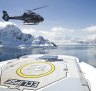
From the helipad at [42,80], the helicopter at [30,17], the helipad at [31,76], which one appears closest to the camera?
the helipad at [42,80]

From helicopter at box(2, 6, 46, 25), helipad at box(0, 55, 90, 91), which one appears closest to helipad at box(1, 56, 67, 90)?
helipad at box(0, 55, 90, 91)

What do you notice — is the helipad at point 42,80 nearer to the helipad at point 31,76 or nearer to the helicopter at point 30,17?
the helipad at point 31,76

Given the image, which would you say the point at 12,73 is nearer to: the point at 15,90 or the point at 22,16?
the point at 15,90

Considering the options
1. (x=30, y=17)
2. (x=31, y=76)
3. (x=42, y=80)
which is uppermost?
(x=30, y=17)

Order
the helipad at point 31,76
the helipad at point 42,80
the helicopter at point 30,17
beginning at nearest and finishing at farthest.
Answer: the helipad at point 42,80, the helipad at point 31,76, the helicopter at point 30,17

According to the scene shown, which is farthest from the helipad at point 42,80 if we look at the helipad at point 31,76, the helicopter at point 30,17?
the helicopter at point 30,17

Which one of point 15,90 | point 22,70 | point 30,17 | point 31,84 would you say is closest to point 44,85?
point 31,84

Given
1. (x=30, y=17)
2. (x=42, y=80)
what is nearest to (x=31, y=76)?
(x=42, y=80)

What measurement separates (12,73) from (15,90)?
210cm

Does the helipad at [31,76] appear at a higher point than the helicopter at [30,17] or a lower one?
lower

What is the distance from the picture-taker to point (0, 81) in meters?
9.26

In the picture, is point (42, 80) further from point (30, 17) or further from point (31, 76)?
point (30, 17)

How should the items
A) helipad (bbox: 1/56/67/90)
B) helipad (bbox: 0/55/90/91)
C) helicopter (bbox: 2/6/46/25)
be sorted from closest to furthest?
helipad (bbox: 0/55/90/91)
helipad (bbox: 1/56/67/90)
helicopter (bbox: 2/6/46/25)

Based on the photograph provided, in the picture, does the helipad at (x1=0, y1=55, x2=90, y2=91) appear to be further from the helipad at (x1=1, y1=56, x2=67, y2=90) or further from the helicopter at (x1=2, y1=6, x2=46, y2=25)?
the helicopter at (x1=2, y1=6, x2=46, y2=25)
